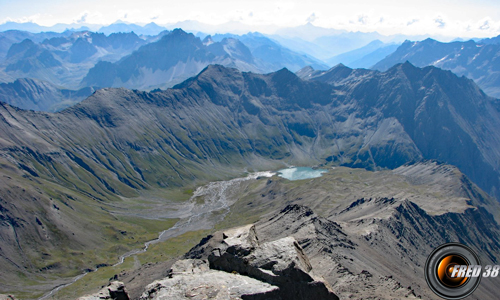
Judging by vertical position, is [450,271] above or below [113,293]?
above

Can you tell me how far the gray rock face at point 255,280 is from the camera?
35.9 meters

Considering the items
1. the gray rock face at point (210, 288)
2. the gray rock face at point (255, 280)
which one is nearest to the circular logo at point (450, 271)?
the gray rock face at point (255, 280)

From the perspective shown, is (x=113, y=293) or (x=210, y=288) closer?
(x=210, y=288)

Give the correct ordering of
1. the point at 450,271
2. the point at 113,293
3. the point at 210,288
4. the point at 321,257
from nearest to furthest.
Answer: the point at 210,288, the point at 450,271, the point at 113,293, the point at 321,257

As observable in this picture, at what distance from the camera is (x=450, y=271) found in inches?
1577

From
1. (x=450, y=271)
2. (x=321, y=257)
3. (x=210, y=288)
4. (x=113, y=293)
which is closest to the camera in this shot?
(x=210, y=288)

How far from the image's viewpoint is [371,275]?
3927 inches

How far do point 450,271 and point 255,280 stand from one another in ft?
78.0

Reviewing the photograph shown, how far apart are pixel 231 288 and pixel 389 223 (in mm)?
145562

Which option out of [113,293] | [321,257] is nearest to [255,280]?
[113,293]

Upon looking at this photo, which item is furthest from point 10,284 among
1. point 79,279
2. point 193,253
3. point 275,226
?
point 275,226

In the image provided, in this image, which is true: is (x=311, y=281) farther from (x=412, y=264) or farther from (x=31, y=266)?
(x=31, y=266)

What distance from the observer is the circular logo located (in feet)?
129

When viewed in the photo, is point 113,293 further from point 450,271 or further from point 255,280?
point 450,271
